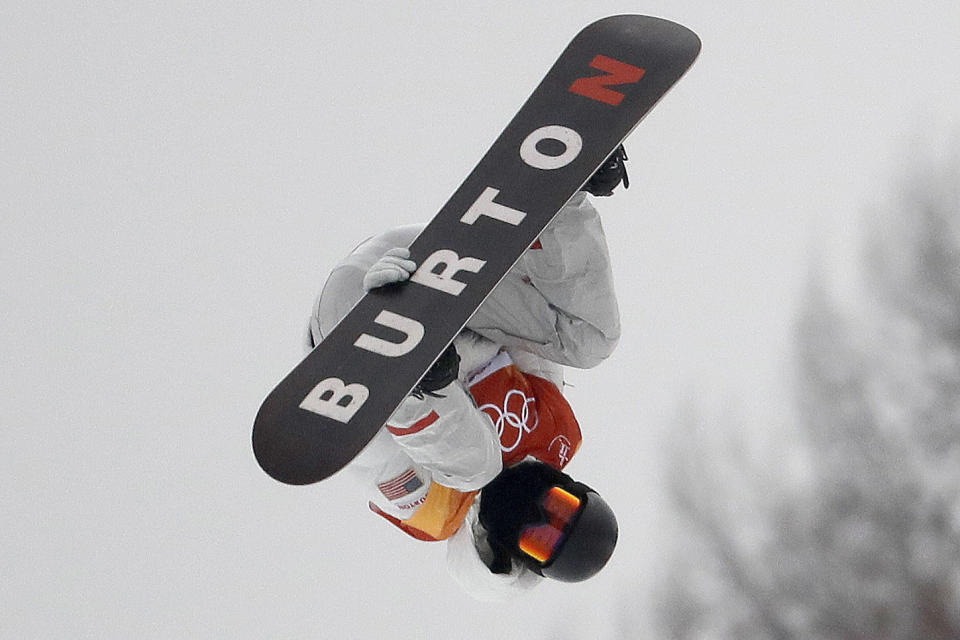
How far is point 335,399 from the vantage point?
1.47m

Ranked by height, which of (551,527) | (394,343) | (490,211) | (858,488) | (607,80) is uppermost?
(607,80)

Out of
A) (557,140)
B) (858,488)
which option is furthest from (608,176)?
(858,488)

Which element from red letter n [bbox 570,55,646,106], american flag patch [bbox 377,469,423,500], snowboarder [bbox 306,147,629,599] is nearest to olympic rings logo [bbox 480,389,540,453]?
snowboarder [bbox 306,147,629,599]

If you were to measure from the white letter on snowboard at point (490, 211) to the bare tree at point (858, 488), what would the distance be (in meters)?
1.66

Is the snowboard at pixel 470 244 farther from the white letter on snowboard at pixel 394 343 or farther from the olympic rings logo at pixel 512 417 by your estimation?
the olympic rings logo at pixel 512 417

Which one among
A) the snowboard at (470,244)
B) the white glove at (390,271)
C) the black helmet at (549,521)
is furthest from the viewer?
the black helmet at (549,521)

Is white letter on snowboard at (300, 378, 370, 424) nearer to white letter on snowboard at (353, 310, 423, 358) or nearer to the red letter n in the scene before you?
white letter on snowboard at (353, 310, 423, 358)

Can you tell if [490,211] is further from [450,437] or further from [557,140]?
[450,437]

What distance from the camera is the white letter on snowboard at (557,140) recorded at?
5.29 ft

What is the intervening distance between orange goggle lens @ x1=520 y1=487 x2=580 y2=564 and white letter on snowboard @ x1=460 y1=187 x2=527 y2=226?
1.08ft

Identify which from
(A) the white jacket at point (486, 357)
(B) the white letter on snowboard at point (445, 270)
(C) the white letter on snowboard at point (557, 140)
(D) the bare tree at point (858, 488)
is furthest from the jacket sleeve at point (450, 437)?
(D) the bare tree at point (858, 488)

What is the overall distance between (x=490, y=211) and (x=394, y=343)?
0.20 m

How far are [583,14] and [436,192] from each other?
0.63m

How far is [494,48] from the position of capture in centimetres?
375
